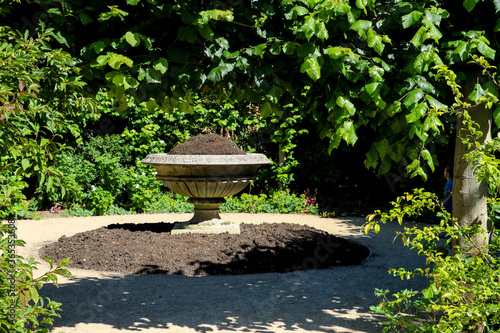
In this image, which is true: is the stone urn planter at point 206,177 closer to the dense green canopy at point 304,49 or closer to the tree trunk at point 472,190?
the dense green canopy at point 304,49

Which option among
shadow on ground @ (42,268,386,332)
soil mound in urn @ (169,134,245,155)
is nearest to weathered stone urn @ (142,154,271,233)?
soil mound in urn @ (169,134,245,155)

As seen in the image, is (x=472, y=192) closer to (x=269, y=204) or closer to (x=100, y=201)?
(x=269, y=204)

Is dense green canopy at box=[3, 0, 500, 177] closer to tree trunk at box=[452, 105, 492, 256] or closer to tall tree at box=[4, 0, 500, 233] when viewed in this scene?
tall tree at box=[4, 0, 500, 233]

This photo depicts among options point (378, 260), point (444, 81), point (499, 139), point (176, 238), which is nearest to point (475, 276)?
point (499, 139)

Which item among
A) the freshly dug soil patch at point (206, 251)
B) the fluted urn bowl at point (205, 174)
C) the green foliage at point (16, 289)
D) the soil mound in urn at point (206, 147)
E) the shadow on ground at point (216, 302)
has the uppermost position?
the soil mound in urn at point (206, 147)

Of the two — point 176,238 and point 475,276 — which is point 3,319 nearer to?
point 475,276

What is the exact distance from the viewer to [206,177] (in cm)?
689

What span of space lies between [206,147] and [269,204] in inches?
148

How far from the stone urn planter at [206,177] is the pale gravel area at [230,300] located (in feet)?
5.44

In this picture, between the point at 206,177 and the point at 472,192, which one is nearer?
the point at 472,192

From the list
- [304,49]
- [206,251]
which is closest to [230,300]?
[206,251]

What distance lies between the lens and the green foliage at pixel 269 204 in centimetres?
1048

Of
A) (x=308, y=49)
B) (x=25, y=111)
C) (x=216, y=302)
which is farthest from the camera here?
(x=216, y=302)

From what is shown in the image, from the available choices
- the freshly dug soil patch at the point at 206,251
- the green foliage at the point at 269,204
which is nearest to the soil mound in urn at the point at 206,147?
the freshly dug soil patch at the point at 206,251
